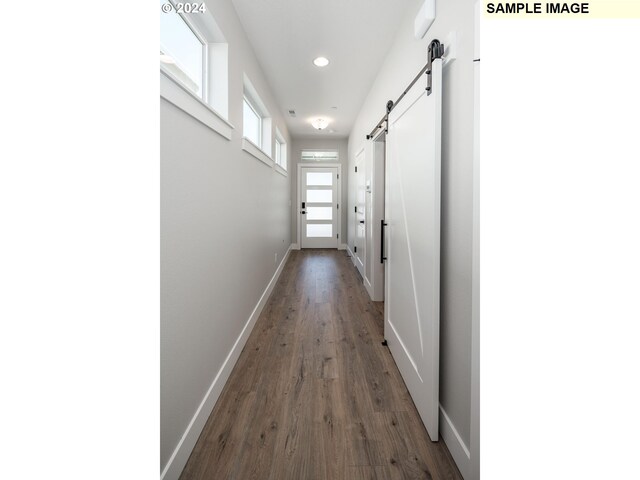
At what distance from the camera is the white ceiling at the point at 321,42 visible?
87.8 inches

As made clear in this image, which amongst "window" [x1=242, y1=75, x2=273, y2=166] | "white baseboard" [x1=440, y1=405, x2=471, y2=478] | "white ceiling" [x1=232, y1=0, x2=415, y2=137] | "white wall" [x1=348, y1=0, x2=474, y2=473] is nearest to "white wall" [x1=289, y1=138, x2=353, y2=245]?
"white ceiling" [x1=232, y1=0, x2=415, y2=137]

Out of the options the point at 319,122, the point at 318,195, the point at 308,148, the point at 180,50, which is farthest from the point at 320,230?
the point at 180,50

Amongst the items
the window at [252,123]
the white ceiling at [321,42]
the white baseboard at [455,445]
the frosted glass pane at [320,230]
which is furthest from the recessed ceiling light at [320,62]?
the frosted glass pane at [320,230]

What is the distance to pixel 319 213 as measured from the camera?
703cm

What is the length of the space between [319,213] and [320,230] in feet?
1.29

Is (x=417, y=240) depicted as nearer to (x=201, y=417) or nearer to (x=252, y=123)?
(x=201, y=417)

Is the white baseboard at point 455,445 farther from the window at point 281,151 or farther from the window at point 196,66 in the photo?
the window at point 281,151

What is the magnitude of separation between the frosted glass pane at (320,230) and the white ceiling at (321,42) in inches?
126

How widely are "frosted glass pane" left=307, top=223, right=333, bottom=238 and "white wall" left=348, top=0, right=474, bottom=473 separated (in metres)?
5.50
